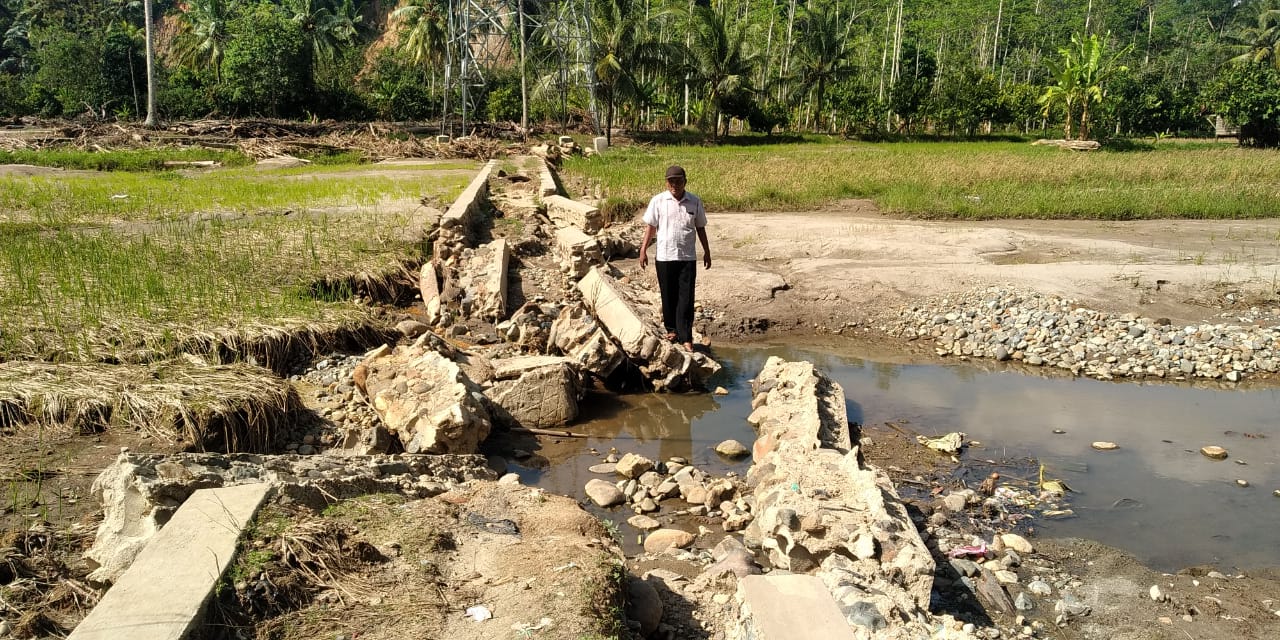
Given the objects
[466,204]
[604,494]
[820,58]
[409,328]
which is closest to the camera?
[604,494]

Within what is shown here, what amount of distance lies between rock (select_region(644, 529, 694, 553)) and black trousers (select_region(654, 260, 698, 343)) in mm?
3147

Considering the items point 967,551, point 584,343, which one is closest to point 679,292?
point 584,343

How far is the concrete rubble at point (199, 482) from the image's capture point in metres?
3.12

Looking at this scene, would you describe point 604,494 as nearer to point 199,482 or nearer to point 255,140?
point 199,482

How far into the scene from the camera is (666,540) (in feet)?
14.3

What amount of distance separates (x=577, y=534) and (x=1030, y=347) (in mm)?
6326

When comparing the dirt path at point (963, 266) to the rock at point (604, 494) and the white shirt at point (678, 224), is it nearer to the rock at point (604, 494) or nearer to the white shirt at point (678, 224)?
the white shirt at point (678, 224)

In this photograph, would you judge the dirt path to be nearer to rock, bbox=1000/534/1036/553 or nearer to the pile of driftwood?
rock, bbox=1000/534/1036/553

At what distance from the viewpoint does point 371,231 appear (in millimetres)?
10219

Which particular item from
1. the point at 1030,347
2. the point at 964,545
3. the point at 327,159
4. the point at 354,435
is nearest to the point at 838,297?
the point at 1030,347

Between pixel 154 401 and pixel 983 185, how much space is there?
16.8m

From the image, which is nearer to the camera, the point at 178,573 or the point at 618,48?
the point at 178,573

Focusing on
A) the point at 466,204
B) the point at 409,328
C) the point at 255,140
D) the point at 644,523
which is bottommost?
the point at 644,523

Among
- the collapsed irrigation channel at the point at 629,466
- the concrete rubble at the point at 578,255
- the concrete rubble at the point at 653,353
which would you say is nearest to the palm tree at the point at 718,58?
the concrete rubble at the point at 578,255
